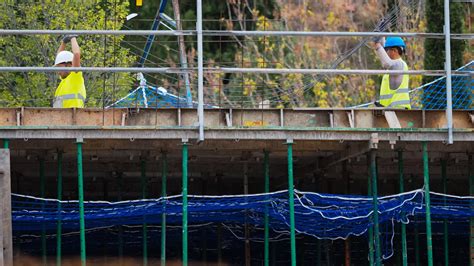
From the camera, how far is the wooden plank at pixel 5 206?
21.2m

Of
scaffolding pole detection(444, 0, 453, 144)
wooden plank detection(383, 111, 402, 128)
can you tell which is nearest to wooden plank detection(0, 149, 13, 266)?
wooden plank detection(383, 111, 402, 128)

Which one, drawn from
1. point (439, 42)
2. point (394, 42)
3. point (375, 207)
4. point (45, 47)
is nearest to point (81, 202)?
point (375, 207)

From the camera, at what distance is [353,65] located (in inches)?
1944

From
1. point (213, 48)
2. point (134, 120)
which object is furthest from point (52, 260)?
point (213, 48)

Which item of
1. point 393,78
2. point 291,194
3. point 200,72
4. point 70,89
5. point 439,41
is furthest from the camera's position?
point 439,41

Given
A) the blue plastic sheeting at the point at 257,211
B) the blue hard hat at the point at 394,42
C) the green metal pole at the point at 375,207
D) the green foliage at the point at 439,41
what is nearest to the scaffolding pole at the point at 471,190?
the blue plastic sheeting at the point at 257,211

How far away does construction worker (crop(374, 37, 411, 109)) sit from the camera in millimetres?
23578

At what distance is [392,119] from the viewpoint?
73.8 feet

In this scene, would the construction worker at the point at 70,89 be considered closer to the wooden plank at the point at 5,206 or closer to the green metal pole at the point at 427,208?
the wooden plank at the point at 5,206

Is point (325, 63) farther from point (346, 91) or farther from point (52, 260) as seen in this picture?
point (52, 260)

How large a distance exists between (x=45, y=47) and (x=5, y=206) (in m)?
12.3

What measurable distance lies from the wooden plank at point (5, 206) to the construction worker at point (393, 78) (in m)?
6.92

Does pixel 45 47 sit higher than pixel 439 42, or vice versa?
pixel 439 42

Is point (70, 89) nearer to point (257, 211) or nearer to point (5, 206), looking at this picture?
point (5, 206)
